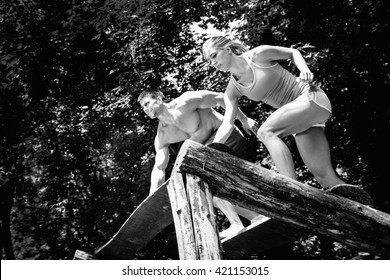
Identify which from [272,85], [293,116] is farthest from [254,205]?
[272,85]

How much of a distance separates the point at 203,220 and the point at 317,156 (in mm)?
1242

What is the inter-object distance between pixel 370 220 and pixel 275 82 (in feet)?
4.28

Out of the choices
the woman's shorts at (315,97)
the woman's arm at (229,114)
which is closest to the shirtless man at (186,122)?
the woman's arm at (229,114)

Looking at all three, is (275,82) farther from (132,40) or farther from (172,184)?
(132,40)

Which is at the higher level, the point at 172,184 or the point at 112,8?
the point at 112,8

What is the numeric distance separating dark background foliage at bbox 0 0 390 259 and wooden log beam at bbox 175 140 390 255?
17.6 ft

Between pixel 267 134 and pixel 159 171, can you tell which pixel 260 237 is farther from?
pixel 159 171

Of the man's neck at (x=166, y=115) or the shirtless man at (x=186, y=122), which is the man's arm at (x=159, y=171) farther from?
the man's neck at (x=166, y=115)

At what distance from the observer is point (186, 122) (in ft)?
18.0

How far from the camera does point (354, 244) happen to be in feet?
13.2

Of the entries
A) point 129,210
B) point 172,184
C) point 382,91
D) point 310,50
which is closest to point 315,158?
point 172,184

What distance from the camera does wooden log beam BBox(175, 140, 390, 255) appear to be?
3.74 metres

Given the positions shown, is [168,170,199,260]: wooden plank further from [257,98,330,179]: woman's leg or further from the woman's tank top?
the woman's tank top

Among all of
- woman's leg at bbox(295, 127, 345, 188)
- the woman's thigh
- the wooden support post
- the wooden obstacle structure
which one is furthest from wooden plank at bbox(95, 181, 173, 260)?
woman's leg at bbox(295, 127, 345, 188)
